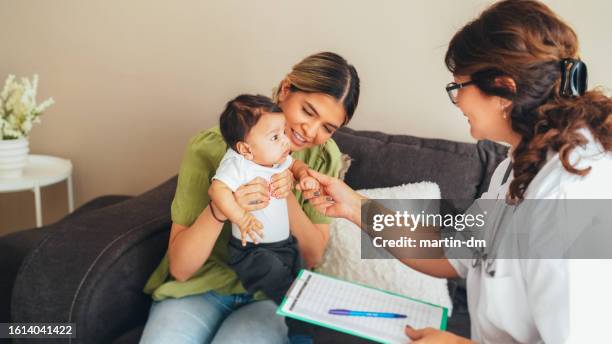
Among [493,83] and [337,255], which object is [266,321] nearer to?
[337,255]

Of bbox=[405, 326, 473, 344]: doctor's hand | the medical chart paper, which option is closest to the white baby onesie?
the medical chart paper

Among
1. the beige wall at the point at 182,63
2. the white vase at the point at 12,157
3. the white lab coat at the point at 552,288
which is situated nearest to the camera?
the white lab coat at the point at 552,288

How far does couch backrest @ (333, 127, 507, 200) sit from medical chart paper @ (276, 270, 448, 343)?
48 centimetres

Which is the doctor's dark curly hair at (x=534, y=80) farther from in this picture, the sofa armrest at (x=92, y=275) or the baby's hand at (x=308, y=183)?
the sofa armrest at (x=92, y=275)

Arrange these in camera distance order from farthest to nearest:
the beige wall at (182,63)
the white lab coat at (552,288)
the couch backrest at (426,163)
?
the beige wall at (182,63) → the couch backrest at (426,163) → the white lab coat at (552,288)

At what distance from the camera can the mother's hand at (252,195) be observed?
3.37 ft

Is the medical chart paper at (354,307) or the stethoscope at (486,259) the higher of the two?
the stethoscope at (486,259)

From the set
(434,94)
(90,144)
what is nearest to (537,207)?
(434,94)

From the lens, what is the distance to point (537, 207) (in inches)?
38.9

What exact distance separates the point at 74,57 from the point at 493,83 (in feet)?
6.28

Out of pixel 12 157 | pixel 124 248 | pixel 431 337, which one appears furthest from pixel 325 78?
pixel 12 157

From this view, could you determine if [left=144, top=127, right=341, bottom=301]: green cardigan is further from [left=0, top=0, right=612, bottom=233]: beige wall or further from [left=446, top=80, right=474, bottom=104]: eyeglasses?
[left=0, top=0, right=612, bottom=233]: beige wall

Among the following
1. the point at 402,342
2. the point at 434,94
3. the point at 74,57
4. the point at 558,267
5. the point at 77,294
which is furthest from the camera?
the point at 74,57

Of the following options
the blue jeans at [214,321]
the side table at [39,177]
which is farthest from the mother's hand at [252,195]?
the side table at [39,177]
